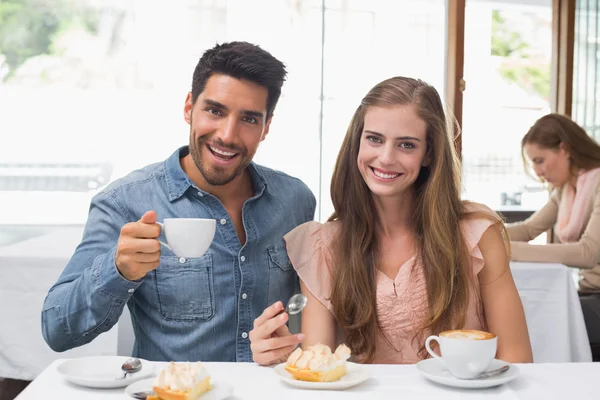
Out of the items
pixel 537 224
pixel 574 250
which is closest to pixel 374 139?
pixel 574 250

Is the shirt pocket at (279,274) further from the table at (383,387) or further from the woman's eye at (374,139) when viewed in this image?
the table at (383,387)

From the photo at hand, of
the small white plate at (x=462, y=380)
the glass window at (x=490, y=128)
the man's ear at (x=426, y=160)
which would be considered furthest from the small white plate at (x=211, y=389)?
the glass window at (x=490, y=128)

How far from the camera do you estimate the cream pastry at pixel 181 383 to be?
110cm

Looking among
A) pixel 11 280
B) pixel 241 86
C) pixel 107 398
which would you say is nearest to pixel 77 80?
pixel 11 280

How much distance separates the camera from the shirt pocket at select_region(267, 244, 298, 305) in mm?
1835

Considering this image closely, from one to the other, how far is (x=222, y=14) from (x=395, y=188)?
2831 millimetres

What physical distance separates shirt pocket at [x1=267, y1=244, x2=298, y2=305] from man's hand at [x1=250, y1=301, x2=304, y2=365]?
1.20ft

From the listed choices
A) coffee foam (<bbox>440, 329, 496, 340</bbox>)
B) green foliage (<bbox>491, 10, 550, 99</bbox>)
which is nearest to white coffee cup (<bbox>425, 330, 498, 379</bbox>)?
coffee foam (<bbox>440, 329, 496, 340</bbox>)

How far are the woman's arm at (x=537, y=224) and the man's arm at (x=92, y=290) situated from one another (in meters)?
2.65

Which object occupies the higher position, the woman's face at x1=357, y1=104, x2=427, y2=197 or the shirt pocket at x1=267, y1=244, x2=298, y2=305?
the woman's face at x1=357, y1=104, x2=427, y2=197

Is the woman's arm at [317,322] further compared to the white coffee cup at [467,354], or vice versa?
the woman's arm at [317,322]

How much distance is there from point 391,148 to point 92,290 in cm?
79

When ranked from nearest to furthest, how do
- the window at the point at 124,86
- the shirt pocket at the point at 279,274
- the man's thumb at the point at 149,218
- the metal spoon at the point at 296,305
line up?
1. the man's thumb at the point at 149,218
2. the metal spoon at the point at 296,305
3. the shirt pocket at the point at 279,274
4. the window at the point at 124,86

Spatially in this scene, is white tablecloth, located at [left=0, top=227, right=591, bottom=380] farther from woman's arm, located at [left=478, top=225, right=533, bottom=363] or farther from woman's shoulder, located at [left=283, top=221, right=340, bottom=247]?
woman's arm, located at [left=478, top=225, right=533, bottom=363]
